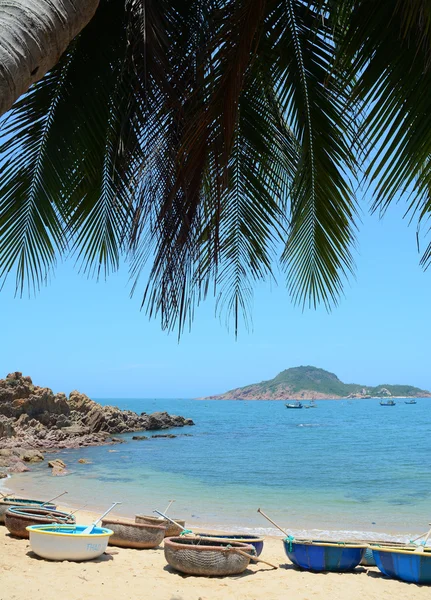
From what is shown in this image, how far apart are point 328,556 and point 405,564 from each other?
1.32m

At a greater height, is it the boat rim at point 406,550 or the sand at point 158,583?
the boat rim at point 406,550

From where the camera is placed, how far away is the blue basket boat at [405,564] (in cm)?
998

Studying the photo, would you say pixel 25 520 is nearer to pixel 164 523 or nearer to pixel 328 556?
pixel 164 523

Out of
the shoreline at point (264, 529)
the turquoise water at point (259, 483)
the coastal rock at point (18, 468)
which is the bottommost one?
the turquoise water at point (259, 483)

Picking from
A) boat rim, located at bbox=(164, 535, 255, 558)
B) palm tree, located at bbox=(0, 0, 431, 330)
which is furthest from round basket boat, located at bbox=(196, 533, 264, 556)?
palm tree, located at bbox=(0, 0, 431, 330)

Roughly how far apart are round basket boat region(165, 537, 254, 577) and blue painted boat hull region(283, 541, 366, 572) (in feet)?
3.85

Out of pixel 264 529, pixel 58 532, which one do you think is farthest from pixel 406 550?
pixel 264 529

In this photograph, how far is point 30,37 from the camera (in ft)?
6.59

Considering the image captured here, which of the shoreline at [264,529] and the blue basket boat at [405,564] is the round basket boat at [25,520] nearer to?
the shoreline at [264,529]

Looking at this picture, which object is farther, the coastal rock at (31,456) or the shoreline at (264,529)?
the coastal rock at (31,456)

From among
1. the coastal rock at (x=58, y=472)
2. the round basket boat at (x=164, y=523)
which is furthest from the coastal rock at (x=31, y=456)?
the round basket boat at (x=164, y=523)

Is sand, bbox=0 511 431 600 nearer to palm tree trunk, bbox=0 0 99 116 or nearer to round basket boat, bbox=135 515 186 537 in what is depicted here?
round basket boat, bbox=135 515 186 537

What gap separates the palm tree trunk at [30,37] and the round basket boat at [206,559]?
9359 millimetres

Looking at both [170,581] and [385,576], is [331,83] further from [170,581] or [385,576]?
[385,576]
